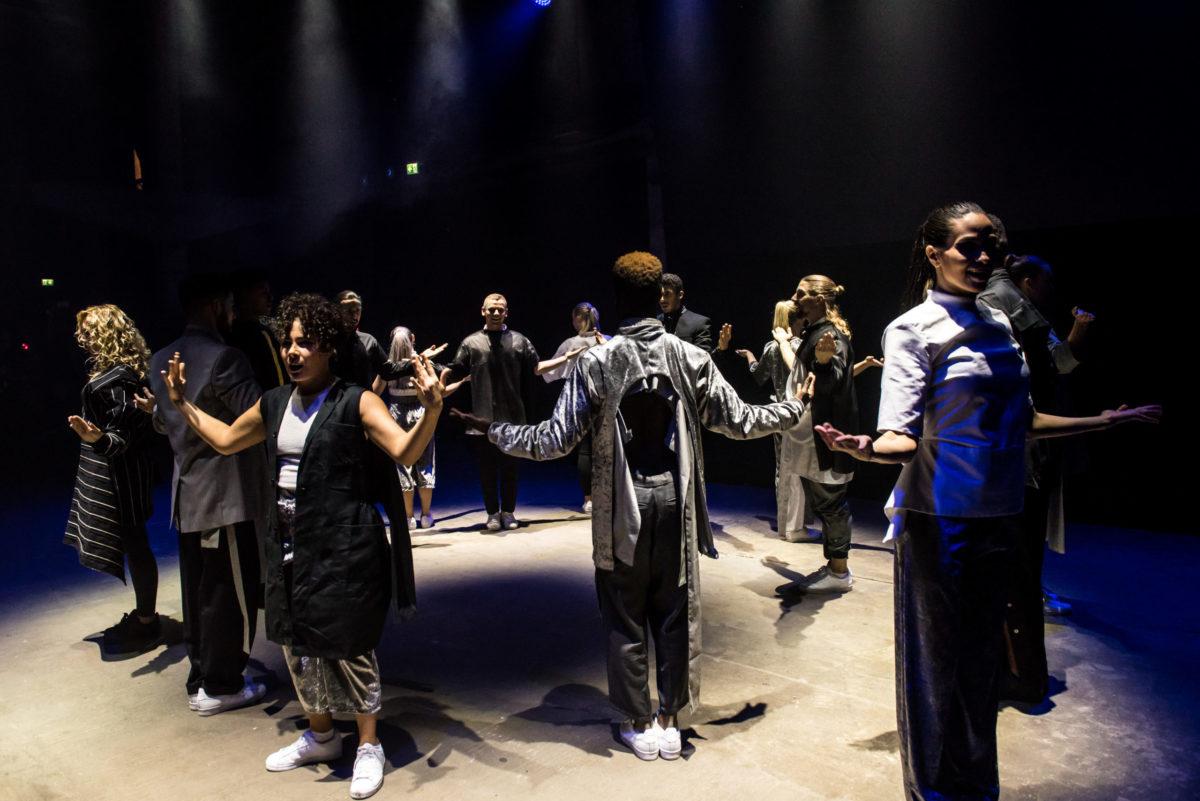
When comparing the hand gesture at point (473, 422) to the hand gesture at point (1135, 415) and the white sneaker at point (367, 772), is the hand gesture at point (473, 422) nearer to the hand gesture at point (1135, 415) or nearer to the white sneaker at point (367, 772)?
the white sneaker at point (367, 772)

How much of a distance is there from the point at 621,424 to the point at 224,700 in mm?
2189

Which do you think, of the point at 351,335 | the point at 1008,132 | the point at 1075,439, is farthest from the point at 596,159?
the point at 351,335

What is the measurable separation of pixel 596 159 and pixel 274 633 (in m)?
7.35

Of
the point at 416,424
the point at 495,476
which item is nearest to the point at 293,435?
the point at 416,424

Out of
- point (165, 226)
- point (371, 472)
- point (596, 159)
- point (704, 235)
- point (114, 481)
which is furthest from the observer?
point (165, 226)

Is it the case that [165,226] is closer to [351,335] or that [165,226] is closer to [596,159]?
[596,159]

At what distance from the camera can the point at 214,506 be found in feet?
11.2

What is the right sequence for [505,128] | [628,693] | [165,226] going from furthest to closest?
[165,226] → [505,128] → [628,693]

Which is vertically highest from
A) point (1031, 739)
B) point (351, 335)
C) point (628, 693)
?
point (351, 335)

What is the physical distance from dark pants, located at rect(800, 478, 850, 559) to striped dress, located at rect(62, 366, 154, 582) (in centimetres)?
366

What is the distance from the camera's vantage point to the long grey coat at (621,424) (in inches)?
112

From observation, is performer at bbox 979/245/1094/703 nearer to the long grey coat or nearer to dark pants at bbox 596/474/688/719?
the long grey coat

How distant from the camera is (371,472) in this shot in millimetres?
2748

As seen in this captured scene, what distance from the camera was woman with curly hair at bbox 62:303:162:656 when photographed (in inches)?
155
